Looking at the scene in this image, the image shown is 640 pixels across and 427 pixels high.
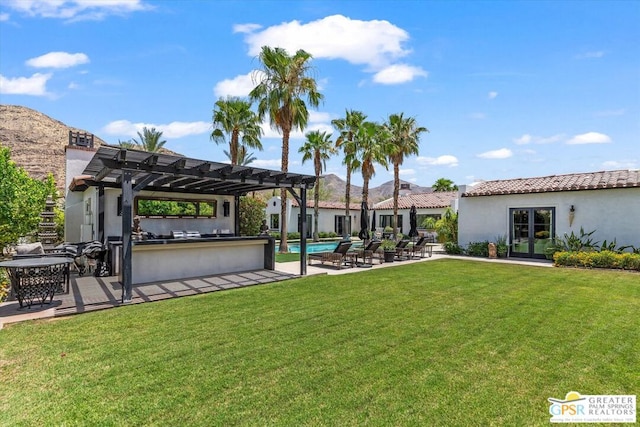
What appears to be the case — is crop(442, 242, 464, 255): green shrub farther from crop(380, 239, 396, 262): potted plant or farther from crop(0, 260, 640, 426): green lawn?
crop(0, 260, 640, 426): green lawn

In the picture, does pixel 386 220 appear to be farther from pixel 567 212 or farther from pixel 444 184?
pixel 567 212

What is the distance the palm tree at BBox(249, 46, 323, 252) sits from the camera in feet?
59.3

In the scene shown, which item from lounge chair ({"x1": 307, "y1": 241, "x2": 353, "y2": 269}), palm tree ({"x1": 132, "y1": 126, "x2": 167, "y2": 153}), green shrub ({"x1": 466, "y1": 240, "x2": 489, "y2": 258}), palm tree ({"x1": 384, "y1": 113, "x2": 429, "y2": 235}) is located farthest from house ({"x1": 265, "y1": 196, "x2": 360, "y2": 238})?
lounge chair ({"x1": 307, "y1": 241, "x2": 353, "y2": 269})

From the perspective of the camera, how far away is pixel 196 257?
10.9 meters

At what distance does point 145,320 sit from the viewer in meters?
6.39

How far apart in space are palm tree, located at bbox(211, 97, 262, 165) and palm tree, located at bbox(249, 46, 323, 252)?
4.78m

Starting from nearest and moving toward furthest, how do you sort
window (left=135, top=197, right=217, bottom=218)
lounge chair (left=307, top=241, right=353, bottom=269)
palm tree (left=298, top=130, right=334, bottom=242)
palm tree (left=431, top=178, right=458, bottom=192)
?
lounge chair (left=307, top=241, right=353, bottom=269) → window (left=135, top=197, right=217, bottom=218) → palm tree (left=298, top=130, right=334, bottom=242) → palm tree (left=431, top=178, right=458, bottom=192)

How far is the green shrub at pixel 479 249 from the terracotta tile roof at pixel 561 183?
106 inches

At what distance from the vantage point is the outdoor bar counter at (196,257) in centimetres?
978

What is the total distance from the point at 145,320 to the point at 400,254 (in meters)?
12.4

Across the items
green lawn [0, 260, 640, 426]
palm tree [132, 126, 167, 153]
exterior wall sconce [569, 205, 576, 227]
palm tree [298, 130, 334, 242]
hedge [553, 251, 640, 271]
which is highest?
palm tree [132, 126, 167, 153]

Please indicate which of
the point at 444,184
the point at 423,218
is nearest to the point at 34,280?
the point at 423,218

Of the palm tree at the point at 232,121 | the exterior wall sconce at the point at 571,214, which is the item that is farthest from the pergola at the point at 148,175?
the exterior wall sconce at the point at 571,214

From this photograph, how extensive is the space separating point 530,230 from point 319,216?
1900 cm
